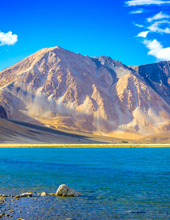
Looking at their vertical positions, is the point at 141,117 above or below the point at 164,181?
above

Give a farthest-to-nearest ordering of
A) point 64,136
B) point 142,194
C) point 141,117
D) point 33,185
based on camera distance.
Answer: point 141,117
point 64,136
point 33,185
point 142,194

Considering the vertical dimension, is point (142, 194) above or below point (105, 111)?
below

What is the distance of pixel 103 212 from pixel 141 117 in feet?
598

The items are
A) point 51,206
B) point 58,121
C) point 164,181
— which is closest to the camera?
point 51,206

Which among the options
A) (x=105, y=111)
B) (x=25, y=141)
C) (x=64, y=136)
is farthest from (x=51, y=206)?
(x=105, y=111)

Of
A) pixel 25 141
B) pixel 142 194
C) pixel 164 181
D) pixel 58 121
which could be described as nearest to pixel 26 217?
pixel 142 194

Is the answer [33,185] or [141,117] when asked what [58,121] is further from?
[33,185]

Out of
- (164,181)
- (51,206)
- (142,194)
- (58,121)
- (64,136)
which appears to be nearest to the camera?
(51,206)

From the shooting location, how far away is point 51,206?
18.8 meters

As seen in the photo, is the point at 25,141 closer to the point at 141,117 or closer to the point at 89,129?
the point at 89,129

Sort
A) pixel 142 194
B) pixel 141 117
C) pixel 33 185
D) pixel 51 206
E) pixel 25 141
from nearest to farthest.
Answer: pixel 51 206 < pixel 142 194 < pixel 33 185 < pixel 25 141 < pixel 141 117

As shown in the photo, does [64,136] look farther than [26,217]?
Yes

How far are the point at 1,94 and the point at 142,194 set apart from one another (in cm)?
17973

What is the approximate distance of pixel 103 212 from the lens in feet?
57.4
